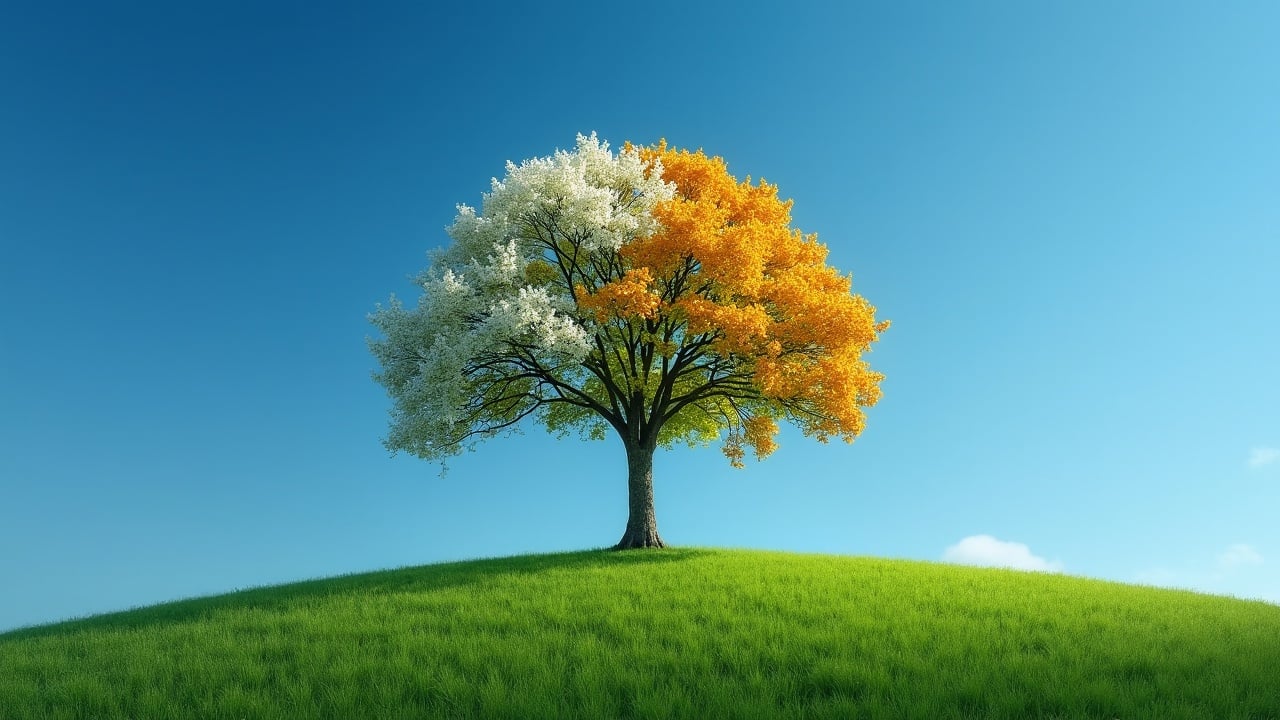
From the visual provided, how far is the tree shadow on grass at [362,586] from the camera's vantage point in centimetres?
1958

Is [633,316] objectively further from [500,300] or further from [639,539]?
[639,539]

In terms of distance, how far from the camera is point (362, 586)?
21578 mm

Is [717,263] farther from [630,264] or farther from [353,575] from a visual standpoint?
[353,575]

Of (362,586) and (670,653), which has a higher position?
(362,586)

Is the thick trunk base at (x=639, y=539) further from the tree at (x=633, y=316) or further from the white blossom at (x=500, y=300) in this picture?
the white blossom at (x=500, y=300)

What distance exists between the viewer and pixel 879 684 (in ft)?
35.1

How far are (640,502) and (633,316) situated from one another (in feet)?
20.5

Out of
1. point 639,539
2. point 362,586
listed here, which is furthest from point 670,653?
point 639,539

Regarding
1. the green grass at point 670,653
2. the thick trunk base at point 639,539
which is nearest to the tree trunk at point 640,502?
the thick trunk base at point 639,539

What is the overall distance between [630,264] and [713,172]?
4.52m

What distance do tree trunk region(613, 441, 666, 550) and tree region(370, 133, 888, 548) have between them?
48mm

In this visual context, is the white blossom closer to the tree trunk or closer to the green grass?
the tree trunk

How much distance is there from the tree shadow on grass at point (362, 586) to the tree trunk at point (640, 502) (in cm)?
80

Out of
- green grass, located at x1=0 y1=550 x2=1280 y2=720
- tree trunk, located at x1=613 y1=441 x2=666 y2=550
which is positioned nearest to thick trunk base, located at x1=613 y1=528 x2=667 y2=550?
tree trunk, located at x1=613 y1=441 x2=666 y2=550
